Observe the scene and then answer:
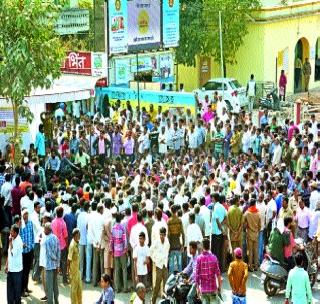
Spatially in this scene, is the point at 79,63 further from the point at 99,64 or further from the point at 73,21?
the point at 73,21

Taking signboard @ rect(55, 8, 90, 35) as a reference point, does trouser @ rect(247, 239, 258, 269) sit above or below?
below

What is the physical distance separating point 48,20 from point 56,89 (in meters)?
4.51

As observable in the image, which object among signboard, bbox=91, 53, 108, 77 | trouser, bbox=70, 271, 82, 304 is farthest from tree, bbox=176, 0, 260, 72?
trouser, bbox=70, 271, 82, 304

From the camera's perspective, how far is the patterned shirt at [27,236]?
50.9 ft

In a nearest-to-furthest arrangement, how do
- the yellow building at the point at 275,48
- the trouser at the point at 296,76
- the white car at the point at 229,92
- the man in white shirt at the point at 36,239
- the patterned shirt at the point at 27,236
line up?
the patterned shirt at the point at 27,236, the man in white shirt at the point at 36,239, the white car at the point at 229,92, the yellow building at the point at 275,48, the trouser at the point at 296,76

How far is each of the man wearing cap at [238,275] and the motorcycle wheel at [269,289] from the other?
1775mm

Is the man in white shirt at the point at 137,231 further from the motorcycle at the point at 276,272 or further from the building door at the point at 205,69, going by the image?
the building door at the point at 205,69

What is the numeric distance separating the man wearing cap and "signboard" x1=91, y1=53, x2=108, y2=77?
57.5 ft

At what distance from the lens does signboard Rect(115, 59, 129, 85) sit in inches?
1233

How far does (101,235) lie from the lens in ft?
52.9

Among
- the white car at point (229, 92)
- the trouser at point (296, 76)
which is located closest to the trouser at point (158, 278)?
the white car at point (229, 92)

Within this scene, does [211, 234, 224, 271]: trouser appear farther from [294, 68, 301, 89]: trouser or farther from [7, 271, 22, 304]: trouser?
[294, 68, 301, 89]: trouser

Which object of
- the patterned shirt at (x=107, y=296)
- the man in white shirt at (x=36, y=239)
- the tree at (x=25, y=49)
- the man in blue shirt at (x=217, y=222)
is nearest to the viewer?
the patterned shirt at (x=107, y=296)

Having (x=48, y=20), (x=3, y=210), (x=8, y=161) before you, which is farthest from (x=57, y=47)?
(x=3, y=210)
